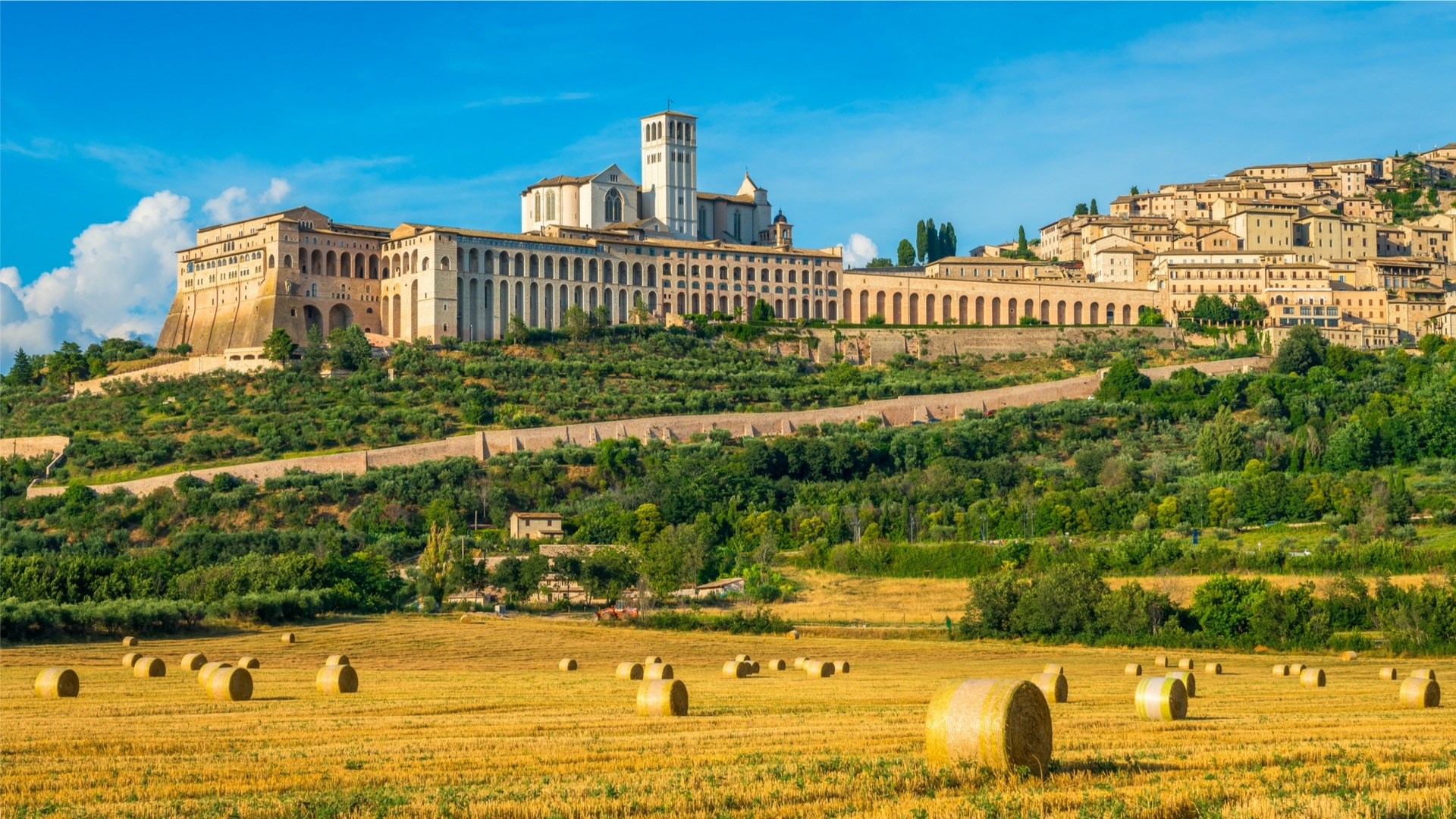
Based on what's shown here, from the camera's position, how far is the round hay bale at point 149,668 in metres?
22.7

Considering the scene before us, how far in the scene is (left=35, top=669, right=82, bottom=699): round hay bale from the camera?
19344mm

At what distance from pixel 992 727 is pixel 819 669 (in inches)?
569

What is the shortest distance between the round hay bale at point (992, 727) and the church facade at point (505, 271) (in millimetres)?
71579

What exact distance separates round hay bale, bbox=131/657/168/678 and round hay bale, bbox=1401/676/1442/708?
16985 mm

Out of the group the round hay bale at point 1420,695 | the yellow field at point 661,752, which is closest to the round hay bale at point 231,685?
the yellow field at point 661,752

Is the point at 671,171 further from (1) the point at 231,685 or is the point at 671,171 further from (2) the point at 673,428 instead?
(1) the point at 231,685

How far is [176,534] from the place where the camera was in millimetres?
54438

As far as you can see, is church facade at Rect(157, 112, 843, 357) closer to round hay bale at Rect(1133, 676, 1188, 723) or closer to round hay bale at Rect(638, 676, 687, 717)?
round hay bale at Rect(638, 676, 687, 717)

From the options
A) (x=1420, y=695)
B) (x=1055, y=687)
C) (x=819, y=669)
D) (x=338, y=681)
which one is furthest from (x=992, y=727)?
(x=819, y=669)

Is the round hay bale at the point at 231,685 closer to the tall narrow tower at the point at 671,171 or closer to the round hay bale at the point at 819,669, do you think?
the round hay bale at the point at 819,669

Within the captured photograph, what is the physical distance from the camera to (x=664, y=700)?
17750 millimetres

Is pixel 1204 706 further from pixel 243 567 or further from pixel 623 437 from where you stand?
pixel 623 437

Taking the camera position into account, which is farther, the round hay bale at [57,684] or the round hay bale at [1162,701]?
the round hay bale at [57,684]

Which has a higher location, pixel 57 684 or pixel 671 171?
pixel 671 171
